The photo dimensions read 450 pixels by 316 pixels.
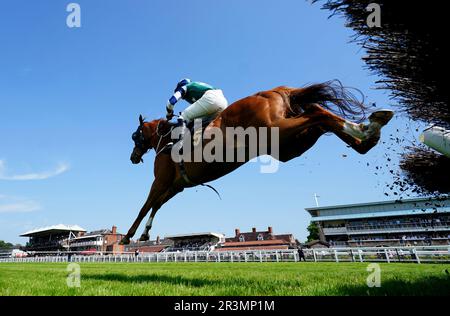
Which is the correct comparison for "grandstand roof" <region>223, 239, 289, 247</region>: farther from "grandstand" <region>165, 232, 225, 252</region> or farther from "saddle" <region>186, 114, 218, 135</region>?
"saddle" <region>186, 114, 218, 135</region>

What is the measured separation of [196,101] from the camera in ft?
20.8

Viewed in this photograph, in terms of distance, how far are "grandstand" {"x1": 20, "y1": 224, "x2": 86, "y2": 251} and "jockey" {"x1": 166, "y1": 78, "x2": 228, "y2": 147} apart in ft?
261

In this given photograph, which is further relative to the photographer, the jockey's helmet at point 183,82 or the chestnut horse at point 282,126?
the jockey's helmet at point 183,82

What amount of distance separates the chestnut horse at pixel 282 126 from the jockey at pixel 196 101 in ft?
1.27

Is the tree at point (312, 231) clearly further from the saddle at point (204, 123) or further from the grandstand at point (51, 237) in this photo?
the saddle at point (204, 123)

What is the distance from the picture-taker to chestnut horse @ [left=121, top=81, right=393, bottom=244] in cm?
439

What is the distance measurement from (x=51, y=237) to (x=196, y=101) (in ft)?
300

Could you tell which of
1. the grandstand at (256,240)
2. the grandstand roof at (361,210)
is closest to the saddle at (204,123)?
the grandstand at (256,240)

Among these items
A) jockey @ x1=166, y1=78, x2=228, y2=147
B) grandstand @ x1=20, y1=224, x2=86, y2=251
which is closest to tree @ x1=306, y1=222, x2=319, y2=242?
grandstand @ x1=20, y1=224, x2=86, y2=251

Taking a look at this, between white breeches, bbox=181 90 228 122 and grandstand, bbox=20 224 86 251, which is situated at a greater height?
white breeches, bbox=181 90 228 122

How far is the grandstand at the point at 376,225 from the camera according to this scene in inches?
2303

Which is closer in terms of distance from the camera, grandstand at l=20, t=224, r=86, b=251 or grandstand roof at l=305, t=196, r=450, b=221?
grandstand roof at l=305, t=196, r=450, b=221

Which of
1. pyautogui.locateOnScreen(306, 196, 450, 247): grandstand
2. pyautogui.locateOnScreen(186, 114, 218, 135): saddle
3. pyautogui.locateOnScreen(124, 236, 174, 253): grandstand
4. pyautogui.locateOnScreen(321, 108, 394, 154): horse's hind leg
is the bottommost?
pyautogui.locateOnScreen(124, 236, 174, 253): grandstand
